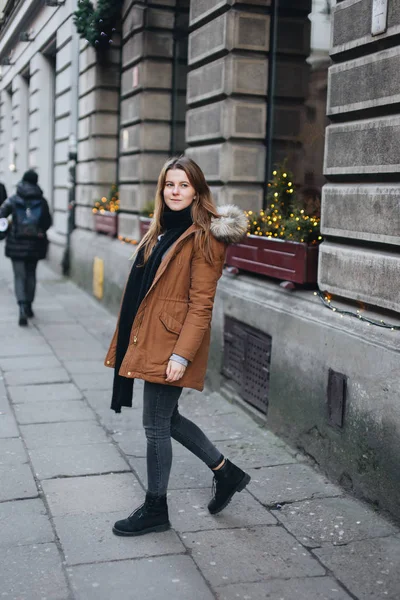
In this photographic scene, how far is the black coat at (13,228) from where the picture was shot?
10.0m

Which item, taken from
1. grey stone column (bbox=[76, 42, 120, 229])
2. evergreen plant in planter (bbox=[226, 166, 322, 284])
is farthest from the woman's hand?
grey stone column (bbox=[76, 42, 120, 229])

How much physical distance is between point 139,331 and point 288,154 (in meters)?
3.42

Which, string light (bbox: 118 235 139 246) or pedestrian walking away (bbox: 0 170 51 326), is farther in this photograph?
string light (bbox: 118 235 139 246)

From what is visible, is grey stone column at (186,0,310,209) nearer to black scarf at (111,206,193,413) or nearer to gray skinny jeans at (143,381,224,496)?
black scarf at (111,206,193,413)

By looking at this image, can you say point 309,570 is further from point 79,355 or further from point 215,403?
point 79,355

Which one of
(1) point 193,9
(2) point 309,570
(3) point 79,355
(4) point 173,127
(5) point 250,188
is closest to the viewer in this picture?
(2) point 309,570

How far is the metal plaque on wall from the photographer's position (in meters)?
4.51

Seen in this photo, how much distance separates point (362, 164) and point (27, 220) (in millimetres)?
6030

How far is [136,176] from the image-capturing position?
33.9 ft

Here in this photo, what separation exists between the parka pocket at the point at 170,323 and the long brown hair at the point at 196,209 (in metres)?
0.33

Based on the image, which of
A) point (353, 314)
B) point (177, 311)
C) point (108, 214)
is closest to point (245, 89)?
point (353, 314)

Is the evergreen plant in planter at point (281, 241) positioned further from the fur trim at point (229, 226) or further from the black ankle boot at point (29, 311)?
the black ankle boot at point (29, 311)

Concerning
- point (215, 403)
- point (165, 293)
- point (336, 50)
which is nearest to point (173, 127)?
point (215, 403)

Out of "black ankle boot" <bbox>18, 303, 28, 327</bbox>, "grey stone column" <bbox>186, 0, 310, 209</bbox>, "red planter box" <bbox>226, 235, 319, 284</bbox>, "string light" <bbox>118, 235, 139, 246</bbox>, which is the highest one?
"grey stone column" <bbox>186, 0, 310, 209</bbox>
